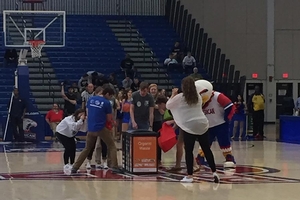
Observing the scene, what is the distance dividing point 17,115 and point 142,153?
11.4 metres

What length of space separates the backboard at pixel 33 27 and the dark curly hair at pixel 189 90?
14.3 metres

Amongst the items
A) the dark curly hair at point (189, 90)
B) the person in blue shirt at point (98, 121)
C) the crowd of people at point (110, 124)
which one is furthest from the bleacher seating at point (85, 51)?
the dark curly hair at point (189, 90)

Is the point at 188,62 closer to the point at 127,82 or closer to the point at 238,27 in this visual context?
the point at 127,82

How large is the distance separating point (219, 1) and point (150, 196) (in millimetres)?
28639

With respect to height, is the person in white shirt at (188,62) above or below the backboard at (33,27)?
below

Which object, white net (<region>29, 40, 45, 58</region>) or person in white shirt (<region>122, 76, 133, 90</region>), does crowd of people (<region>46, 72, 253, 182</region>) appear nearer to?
white net (<region>29, 40, 45, 58</region>)

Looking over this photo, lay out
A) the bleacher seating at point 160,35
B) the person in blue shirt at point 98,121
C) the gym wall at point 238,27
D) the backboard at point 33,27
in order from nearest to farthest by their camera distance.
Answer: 1. the person in blue shirt at point 98,121
2. the backboard at point 33,27
3. the bleacher seating at point 160,35
4. the gym wall at point 238,27

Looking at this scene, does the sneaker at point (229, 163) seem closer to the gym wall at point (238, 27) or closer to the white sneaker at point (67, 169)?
the white sneaker at point (67, 169)

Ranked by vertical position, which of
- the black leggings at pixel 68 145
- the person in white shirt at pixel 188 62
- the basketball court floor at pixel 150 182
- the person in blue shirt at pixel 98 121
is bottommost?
the basketball court floor at pixel 150 182

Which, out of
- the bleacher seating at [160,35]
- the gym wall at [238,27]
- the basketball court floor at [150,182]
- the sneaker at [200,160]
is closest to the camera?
the basketball court floor at [150,182]

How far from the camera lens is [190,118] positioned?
12.7 m

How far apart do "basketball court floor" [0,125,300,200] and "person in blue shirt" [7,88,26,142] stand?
22.2 ft

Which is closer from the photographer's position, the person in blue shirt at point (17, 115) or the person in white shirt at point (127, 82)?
the person in blue shirt at point (17, 115)

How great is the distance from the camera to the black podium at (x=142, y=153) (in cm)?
1434
